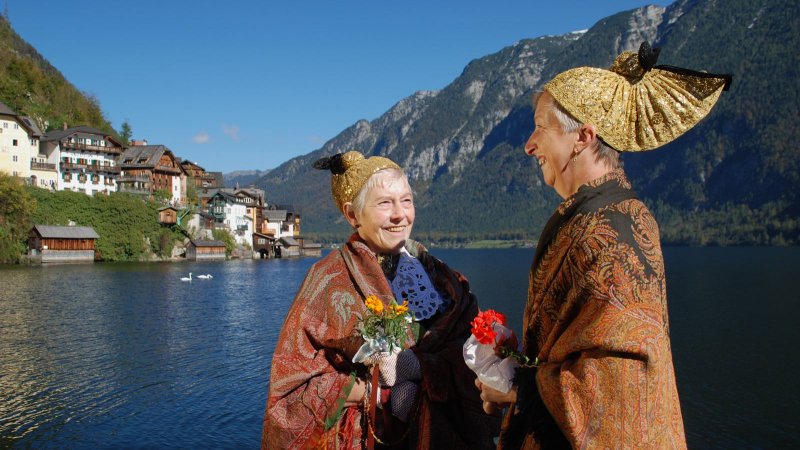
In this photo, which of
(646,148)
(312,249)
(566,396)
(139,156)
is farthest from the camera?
(312,249)

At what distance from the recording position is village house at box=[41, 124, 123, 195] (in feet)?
252

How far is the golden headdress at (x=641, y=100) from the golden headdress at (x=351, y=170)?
57.1 inches

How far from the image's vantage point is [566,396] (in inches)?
95.7

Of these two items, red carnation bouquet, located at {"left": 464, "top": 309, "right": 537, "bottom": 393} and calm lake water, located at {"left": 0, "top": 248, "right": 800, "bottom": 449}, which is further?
calm lake water, located at {"left": 0, "top": 248, "right": 800, "bottom": 449}

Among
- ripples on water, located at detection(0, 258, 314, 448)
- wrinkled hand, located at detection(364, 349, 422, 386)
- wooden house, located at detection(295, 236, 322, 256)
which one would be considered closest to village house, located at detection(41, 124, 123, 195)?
ripples on water, located at detection(0, 258, 314, 448)

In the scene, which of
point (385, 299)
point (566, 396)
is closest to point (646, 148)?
point (566, 396)

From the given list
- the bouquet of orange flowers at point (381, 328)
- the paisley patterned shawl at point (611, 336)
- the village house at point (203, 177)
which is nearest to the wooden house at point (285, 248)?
the village house at point (203, 177)

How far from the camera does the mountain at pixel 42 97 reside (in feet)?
276

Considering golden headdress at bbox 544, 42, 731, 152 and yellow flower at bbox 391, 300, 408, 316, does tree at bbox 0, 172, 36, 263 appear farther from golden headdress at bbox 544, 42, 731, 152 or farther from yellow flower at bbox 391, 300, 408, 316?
golden headdress at bbox 544, 42, 731, 152

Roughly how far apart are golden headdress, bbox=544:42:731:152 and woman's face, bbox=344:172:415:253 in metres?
1.37

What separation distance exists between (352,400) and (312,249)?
119 meters

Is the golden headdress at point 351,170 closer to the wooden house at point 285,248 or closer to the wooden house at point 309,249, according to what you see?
the wooden house at point 285,248

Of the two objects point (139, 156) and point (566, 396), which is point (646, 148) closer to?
point (566, 396)

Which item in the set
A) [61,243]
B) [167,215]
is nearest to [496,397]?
[61,243]
